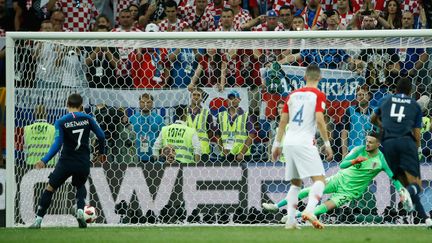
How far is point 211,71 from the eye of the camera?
15.0 m

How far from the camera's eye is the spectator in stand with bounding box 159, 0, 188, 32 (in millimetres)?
16922

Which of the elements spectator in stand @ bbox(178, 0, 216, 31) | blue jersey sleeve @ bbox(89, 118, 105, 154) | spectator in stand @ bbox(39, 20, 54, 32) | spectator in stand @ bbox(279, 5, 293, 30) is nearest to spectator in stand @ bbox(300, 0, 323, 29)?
spectator in stand @ bbox(279, 5, 293, 30)

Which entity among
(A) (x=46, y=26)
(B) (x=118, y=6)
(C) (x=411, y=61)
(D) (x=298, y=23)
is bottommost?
(C) (x=411, y=61)

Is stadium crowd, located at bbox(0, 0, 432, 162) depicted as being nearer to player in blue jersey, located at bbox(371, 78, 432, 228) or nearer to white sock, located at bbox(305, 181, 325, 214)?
player in blue jersey, located at bbox(371, 78, 432, 228)

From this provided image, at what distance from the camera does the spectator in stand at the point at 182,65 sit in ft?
49.2

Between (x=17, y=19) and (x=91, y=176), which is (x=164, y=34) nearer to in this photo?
(x=91, y=176)

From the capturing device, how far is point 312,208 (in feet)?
36.7

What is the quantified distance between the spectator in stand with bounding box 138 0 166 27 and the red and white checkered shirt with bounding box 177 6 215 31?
348 mm

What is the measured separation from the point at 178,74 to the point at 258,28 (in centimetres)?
221

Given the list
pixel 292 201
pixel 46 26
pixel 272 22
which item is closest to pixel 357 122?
pixel 272 22

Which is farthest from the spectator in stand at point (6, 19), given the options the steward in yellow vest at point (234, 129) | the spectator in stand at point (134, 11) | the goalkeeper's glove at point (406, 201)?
the goalkeeper's glove at point (406, 201)

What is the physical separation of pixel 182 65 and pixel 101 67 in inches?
49.5

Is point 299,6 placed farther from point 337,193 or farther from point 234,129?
point 337,193

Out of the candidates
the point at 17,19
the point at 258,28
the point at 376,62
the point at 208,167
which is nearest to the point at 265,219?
the point at 208,167
